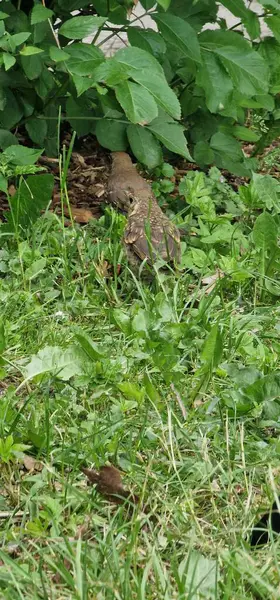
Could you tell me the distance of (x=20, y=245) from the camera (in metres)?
4.22

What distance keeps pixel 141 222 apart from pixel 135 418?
1.43 m

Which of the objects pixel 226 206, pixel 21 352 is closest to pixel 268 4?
pixel 226 206

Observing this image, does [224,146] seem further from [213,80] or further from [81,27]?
[81,27]

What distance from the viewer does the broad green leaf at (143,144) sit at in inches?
192

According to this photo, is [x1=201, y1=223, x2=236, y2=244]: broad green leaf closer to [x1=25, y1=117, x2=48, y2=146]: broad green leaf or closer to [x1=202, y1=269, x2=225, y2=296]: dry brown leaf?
[x1=202, y1=269, x2=225, y2=296]: dry brown leaf

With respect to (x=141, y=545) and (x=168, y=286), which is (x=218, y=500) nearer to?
(x=141, y=545)

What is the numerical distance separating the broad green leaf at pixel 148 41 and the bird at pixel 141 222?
701 mm

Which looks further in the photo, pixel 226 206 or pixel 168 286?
pixel 226 206

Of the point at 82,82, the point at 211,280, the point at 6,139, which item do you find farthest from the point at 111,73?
the point at 211,280

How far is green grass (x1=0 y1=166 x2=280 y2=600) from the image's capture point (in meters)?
2.48

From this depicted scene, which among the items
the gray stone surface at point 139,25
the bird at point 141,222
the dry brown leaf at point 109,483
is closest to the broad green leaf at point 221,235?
the bird at point 141,222

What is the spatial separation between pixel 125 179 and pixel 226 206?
1.85 ft

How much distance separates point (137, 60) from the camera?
4.16m

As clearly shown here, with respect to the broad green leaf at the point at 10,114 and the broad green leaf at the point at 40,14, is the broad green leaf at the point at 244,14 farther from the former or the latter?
the broad green leaf at the point at 10,114
